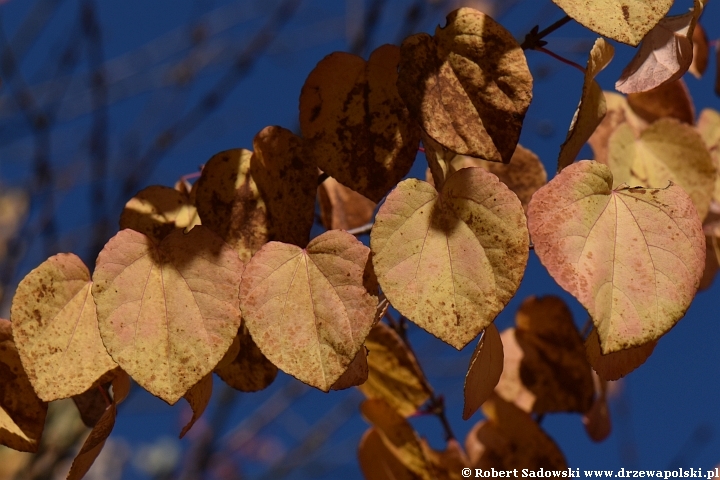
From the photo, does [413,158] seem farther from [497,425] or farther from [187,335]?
[497,425]

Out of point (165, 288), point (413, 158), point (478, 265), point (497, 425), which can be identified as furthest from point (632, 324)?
point (497, 425)

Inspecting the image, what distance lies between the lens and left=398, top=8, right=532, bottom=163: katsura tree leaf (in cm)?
46

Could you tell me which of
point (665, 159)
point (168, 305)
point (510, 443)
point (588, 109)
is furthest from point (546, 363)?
point (168, 305)

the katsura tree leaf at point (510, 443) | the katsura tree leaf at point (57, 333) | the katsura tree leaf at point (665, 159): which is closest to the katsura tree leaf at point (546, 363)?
the katsura tree leaf at point (510, 443)

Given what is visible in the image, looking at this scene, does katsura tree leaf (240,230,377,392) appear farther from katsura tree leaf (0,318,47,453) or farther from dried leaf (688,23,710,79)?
dried leaf (688,23,710,79)

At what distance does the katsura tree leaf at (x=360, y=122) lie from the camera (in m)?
0.50

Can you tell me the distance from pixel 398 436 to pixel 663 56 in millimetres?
461

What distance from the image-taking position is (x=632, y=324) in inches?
15.6

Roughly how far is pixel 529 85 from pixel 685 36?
0.13 metres

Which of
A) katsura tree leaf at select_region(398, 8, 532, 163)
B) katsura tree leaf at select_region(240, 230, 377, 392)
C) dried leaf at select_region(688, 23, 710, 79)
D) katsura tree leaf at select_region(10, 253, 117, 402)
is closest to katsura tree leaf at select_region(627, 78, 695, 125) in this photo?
dried leaf at select_region(688, 23, 710, 79)

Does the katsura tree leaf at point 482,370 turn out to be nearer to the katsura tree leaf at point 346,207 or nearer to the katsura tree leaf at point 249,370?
the katsura tree leaf at point 249,370

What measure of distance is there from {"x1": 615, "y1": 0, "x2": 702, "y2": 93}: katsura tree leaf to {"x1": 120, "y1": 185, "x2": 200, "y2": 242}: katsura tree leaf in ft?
1.15

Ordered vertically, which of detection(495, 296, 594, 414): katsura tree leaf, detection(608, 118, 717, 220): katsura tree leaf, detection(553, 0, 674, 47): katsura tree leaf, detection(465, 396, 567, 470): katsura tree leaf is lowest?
detection(465, 396, 567, 470): katsura tree leaf

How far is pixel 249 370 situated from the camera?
1.83 feet
